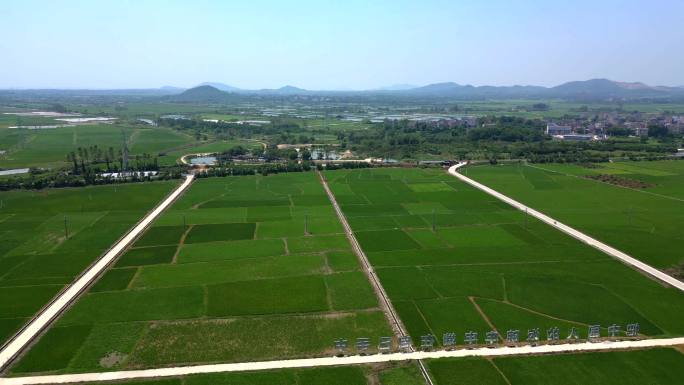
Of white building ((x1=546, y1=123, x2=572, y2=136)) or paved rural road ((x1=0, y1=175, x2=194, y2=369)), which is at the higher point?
white building ((x1=546, y1=123, x2=572, y2=136))

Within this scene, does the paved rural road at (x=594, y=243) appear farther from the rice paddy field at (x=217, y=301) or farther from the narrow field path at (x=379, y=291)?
Result: the rice paddy field at (x=217, y=301)

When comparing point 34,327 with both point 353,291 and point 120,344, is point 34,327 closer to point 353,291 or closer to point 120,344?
point 120,344

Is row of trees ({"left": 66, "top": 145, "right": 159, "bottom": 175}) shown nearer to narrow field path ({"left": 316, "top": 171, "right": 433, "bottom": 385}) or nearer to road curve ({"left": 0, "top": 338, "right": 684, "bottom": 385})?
narrow field path ({"left": 316, "top": 171, "right": 433, "bottom": 385})

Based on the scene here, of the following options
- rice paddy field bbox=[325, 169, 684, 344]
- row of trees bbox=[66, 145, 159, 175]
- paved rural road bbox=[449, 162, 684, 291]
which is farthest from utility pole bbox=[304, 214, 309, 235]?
row of trees bbox=[66, 145, 159, 175]

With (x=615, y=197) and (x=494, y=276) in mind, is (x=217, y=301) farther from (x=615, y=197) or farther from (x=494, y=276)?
(x=615, y=197)

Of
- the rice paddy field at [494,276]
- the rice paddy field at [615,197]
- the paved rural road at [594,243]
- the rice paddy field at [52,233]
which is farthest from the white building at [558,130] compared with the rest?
the rice paddy field at [52,233]

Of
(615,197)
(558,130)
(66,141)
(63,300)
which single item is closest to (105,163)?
(66,141)
